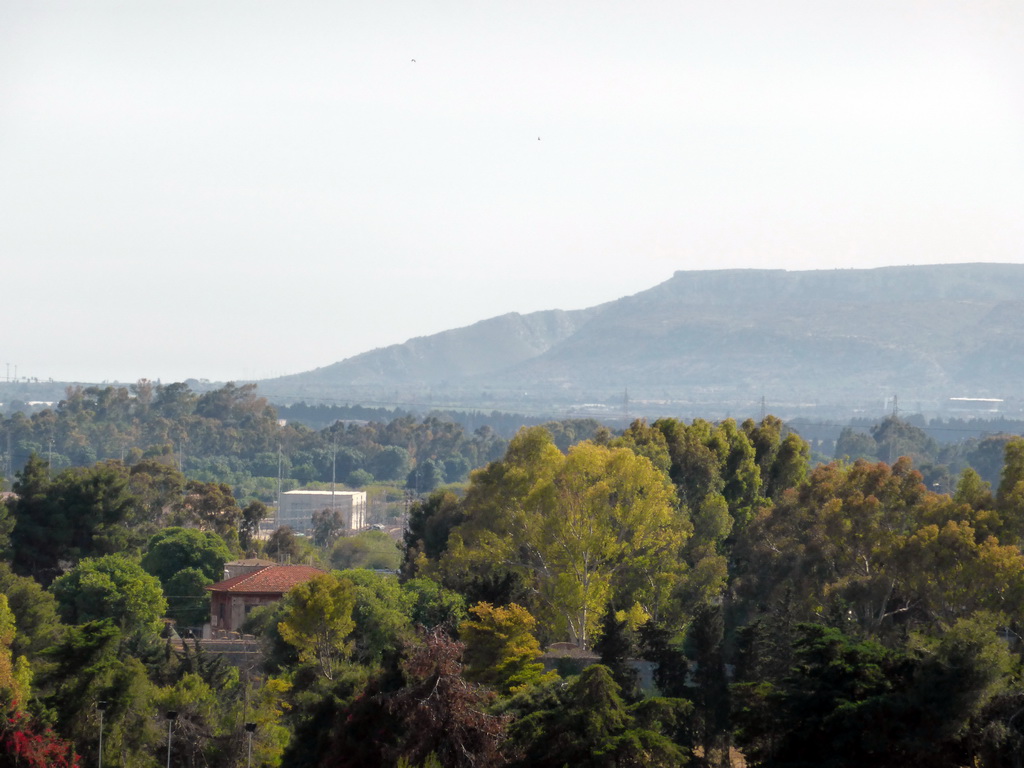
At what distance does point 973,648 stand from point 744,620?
1445cm

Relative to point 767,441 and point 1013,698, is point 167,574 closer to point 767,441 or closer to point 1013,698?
point 767,441

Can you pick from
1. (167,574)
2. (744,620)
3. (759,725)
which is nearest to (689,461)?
(744,620)

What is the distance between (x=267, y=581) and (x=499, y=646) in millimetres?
15760

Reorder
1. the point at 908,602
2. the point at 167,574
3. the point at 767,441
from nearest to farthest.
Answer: the point at 908,602, the point at 767,441, the point at 167,574

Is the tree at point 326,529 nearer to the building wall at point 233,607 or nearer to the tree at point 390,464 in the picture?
the building wall at point 233,607

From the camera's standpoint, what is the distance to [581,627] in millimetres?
32531

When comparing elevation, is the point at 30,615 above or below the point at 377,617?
below

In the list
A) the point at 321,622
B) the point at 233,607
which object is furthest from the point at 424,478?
the point at 321,622

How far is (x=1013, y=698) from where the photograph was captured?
18.7 meters

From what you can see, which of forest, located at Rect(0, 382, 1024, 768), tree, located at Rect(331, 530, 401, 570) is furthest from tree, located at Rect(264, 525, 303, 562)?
forest, located at Rect(0, 382, 1024, 768)

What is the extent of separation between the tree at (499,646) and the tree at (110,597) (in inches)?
467

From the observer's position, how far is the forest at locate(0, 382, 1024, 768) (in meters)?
20.0

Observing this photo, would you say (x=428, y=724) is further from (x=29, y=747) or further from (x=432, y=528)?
(x=432, y=528)

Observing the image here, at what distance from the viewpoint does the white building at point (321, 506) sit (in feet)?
307
